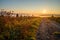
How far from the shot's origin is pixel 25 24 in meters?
2.89

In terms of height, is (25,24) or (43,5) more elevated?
(43,5)

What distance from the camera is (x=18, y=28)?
2.82 m

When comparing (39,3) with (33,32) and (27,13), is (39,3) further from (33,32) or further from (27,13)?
(33,32)

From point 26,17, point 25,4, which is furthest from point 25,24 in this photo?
point 25,4

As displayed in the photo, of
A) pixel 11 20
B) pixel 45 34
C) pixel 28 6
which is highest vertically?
pixel 28 6

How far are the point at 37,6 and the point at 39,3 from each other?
59 millimetres

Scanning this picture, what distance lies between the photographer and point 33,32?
2852 millimetres

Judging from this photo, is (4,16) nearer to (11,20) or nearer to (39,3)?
(11,20)

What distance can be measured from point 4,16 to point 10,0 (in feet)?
0.92

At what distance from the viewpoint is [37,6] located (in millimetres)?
2906

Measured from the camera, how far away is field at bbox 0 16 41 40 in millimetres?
2781

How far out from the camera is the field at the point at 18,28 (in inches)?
109

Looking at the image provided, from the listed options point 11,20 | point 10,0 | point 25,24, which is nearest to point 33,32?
point 25,24

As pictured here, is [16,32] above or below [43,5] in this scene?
below
